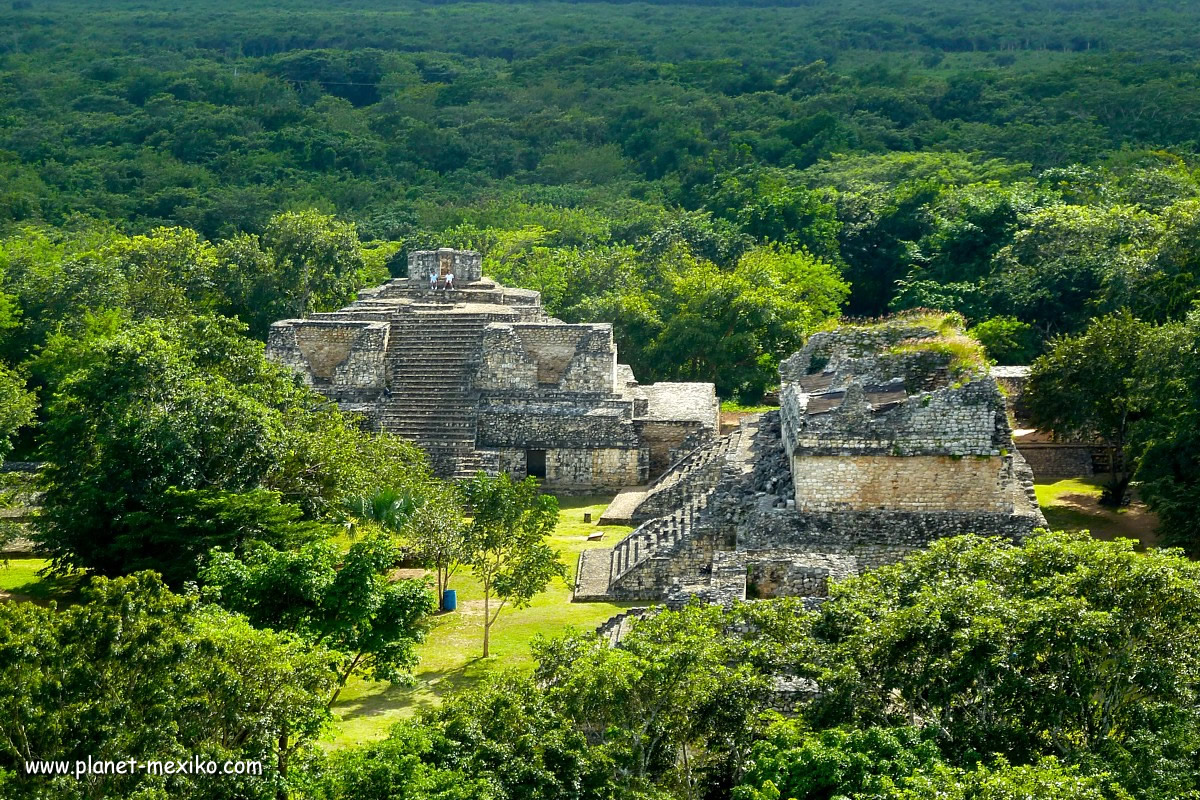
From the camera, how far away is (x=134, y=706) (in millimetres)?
15008

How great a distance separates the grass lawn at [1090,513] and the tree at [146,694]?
15.5 metres

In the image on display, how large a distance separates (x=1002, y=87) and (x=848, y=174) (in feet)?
66.6

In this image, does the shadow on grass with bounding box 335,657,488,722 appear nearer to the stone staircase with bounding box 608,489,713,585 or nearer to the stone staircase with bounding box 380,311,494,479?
the stone staircase with bounding box 608,489,713,585

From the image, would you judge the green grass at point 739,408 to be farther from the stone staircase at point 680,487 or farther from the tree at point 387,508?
the tree at point 387,508

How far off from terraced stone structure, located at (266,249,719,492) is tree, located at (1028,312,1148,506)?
671 cm

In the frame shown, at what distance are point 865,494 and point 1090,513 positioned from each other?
722cm

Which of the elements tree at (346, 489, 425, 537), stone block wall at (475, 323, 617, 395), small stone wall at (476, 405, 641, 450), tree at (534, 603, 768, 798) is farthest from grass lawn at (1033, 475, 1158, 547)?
tree at (534, 603, 768, 798)

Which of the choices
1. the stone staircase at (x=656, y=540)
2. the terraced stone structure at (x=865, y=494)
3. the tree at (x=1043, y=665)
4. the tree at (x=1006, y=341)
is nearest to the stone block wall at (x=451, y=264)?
the stone staircase at (x=656, y=540)

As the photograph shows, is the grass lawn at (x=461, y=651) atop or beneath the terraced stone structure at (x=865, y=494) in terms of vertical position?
beneath

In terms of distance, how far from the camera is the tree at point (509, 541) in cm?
2166

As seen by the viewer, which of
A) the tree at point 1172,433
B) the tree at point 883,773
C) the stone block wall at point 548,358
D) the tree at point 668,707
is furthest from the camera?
the stone block wall at point 548,358

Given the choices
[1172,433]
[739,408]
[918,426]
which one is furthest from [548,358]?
[1172,433]

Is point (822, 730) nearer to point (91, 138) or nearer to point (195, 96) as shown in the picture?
point (91, 138)

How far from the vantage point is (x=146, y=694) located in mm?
15094
